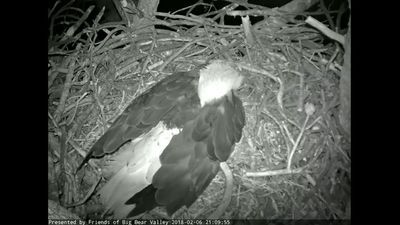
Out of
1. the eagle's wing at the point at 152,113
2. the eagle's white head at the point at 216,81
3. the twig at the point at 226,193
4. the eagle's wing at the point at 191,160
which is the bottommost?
the twig at the point at 226,193

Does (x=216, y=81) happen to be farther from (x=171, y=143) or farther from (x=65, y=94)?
A: (x=65, y=94)

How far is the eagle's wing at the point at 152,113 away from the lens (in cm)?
133

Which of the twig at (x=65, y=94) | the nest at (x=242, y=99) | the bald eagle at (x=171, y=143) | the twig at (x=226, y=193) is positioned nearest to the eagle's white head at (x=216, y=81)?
the bald eagle at (x=171, y=143)

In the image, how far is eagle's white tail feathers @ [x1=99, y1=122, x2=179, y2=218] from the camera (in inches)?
50.4

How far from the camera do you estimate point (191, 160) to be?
1.24 meters

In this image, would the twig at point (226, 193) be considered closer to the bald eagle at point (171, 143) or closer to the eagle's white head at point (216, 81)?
the bald eagle at point (171, 143)

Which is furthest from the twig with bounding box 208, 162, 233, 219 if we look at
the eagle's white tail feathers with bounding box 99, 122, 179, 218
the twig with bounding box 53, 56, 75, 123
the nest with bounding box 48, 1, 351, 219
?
the twig with bounding box 53, 56, 75, 123

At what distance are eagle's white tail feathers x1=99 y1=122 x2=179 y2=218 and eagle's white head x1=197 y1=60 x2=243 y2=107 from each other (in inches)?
8.6

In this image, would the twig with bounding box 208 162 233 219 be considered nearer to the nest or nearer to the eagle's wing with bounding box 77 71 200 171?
the nest

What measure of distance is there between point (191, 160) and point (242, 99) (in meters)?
0.53

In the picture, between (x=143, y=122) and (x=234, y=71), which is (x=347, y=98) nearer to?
(x=234, y=71)

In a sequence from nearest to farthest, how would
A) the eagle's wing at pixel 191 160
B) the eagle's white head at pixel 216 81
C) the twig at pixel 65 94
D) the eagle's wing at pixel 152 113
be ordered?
1. the eagle's wing at pixel 191 160
2. the eagle's wing at pixel 152 113
3. the eagle's white head at pixel 216 81
4. the twig at pixel 65 94

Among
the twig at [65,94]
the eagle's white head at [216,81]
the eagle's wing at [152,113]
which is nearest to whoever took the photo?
the eagle's wing at [152,113]

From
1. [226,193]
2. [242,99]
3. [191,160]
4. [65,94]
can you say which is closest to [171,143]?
[191,160]
